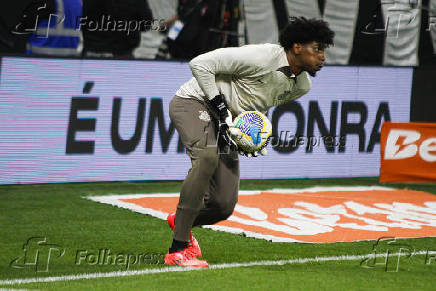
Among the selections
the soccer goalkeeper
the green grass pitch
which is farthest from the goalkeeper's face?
the green grass pitch

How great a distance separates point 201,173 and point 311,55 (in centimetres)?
113

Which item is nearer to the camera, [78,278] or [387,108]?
[78,278]

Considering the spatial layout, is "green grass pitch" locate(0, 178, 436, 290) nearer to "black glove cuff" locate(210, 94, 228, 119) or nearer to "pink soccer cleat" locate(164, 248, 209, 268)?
"pink soccer cleat" locate(164, 248, 209, 268)

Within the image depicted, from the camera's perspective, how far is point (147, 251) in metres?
6.96

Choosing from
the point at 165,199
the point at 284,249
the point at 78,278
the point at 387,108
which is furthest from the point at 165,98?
the point at 78,278

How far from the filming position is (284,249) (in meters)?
7.20

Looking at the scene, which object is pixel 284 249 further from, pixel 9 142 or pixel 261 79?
pixel 9 142

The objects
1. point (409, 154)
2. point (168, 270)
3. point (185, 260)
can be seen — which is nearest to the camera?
point (168, 270)

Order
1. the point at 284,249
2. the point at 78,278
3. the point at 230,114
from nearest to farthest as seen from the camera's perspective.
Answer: the point at 78,278 → the point at 230,114 → the point at 284,249

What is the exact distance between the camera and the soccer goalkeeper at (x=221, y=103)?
615 centimetres

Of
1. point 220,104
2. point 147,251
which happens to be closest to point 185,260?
point 147,251

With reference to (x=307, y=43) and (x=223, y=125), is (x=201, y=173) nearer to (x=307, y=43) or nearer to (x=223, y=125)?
(x=223, y=125)

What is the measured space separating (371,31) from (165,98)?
375 cm

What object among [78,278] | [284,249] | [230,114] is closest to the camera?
[78,278]
